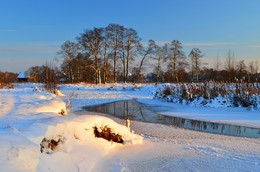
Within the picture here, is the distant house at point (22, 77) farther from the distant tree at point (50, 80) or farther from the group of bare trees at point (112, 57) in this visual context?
the distant tree at point (50, 80)

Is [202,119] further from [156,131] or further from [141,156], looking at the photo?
[141,156]

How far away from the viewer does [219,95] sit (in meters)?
15.1

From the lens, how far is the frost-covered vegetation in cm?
1382

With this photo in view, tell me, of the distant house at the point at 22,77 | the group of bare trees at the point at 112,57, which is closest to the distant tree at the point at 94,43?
the group of bare trees at the point at 112,57

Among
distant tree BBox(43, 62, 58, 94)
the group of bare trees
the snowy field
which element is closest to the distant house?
the group of bare trees

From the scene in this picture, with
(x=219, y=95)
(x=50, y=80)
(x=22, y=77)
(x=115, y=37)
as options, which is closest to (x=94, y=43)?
(x=115, y=37)

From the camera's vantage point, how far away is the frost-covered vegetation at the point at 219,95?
45.3 feet

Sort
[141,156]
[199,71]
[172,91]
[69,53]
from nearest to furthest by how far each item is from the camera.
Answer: [141,156] < [172,91] < [69,53] < [199,71]

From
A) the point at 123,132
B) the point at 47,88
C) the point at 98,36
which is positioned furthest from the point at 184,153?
the point at 98,36

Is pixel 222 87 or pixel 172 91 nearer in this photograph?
pixel 222 87

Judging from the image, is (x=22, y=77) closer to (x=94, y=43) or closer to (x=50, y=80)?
(x=94, y=43)

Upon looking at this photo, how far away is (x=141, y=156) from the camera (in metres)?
5.68

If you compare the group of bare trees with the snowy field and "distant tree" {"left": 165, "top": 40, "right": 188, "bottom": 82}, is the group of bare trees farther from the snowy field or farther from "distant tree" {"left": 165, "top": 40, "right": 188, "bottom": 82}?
the snowy field

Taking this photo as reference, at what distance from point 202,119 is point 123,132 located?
4.98 meters
